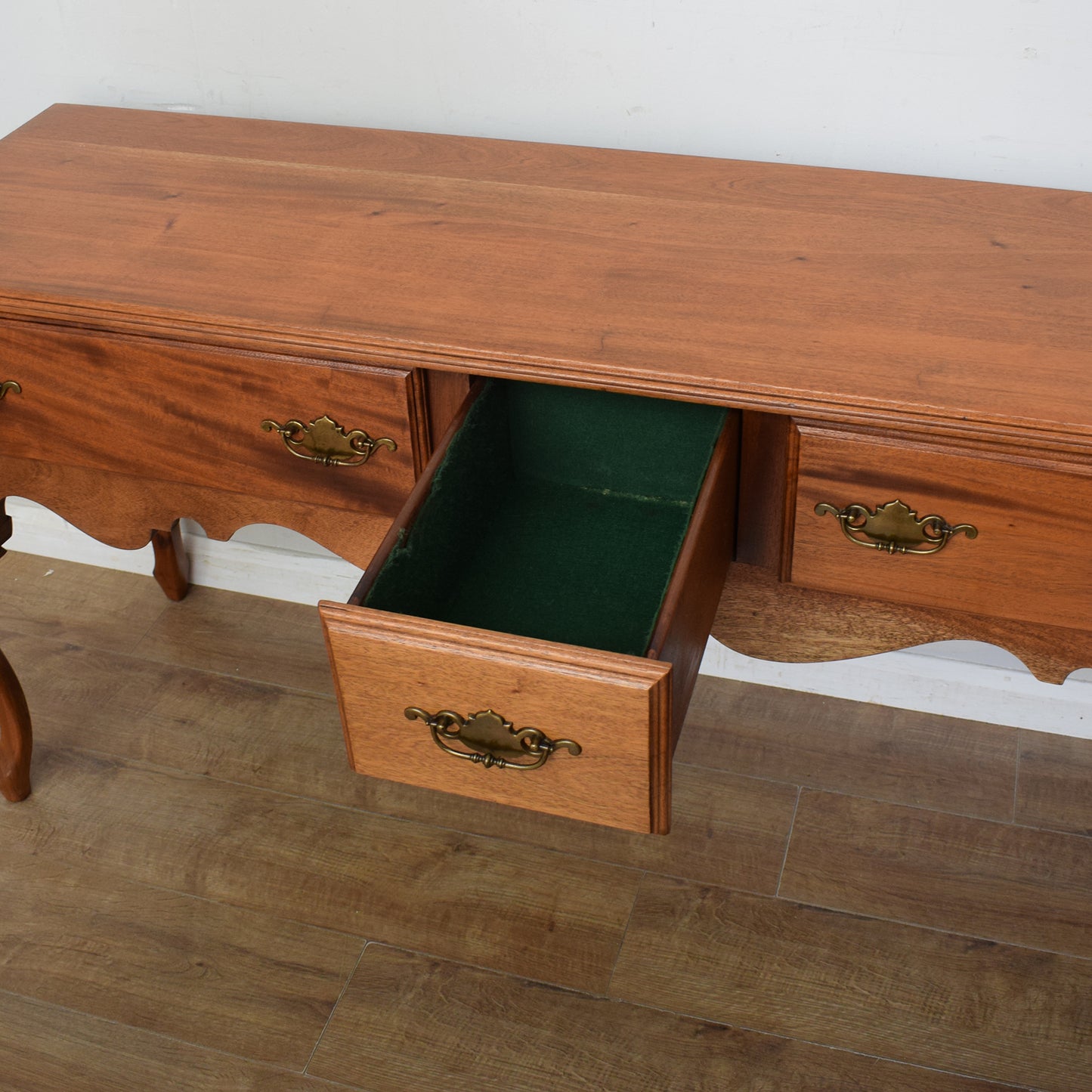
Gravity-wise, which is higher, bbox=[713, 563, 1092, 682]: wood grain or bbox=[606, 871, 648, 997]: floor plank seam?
bbox=[713, 563, 1092, 682]: wood grain

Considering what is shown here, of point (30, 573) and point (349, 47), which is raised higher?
point (349, 47)

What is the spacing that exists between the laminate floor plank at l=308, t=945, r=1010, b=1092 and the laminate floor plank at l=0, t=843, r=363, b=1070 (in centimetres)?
5

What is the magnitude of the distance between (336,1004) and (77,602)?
83 cm

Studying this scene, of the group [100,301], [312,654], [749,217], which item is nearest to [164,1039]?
[312,654]

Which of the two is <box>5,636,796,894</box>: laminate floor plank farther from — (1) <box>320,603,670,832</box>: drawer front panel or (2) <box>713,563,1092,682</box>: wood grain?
(1) <box>320,603,670,832</box>: drawer front panel

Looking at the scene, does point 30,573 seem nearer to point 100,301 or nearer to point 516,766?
point 100,301

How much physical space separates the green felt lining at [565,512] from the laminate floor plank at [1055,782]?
619mm

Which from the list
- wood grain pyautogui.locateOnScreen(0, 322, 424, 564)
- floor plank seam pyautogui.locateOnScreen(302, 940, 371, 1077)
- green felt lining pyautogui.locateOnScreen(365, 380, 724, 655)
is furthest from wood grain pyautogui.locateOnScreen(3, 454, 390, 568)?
floor plank seam pyautogui.locateOnScreen(302, 940, 371, 1077)

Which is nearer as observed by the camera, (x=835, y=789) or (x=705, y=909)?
(x=705, y=909)

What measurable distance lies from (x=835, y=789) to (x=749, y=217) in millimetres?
729

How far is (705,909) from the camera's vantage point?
142 centimetres

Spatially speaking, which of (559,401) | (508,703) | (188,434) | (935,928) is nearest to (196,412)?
(188,434)

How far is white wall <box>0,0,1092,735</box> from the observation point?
128cm

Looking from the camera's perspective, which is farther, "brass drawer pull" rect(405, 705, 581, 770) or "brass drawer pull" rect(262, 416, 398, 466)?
"brass drawer pull" rect(262, 416, 398, 466)
